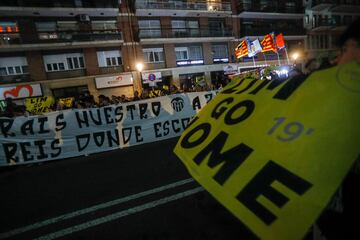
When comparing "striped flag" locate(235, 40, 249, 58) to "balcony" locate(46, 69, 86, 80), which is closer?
"striped flag" locate(235, 40, 249, 58)

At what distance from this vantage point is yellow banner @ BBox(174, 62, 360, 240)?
105 centimetres

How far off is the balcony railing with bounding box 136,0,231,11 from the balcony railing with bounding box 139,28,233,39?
2.10 m

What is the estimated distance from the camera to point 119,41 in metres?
21.8

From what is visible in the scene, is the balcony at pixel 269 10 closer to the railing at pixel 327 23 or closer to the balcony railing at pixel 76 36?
the railing at pixel 327 23

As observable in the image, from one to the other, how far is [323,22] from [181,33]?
2088 centimetres

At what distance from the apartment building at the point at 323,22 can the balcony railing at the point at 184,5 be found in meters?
13.0

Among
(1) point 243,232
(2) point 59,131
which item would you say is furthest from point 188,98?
(1) point 243,232

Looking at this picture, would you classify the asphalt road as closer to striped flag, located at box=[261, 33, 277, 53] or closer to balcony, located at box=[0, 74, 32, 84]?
striped flag, located at box=[261, 33, 277, 53]

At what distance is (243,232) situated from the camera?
2506mm

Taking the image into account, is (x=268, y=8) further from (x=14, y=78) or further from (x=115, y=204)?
(x=115, y=204)

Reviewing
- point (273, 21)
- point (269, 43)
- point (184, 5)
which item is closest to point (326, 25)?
point (273, 21)

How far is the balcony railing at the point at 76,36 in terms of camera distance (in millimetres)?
20062

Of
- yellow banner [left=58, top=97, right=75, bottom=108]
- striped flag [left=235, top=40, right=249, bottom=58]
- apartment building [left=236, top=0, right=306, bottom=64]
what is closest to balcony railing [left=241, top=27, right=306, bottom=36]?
apartment building [left=236, top=0, right=306, bottom=64]

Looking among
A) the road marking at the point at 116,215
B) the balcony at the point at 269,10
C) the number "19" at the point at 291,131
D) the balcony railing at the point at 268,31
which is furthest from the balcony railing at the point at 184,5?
the number "19" at the point at 291,131
